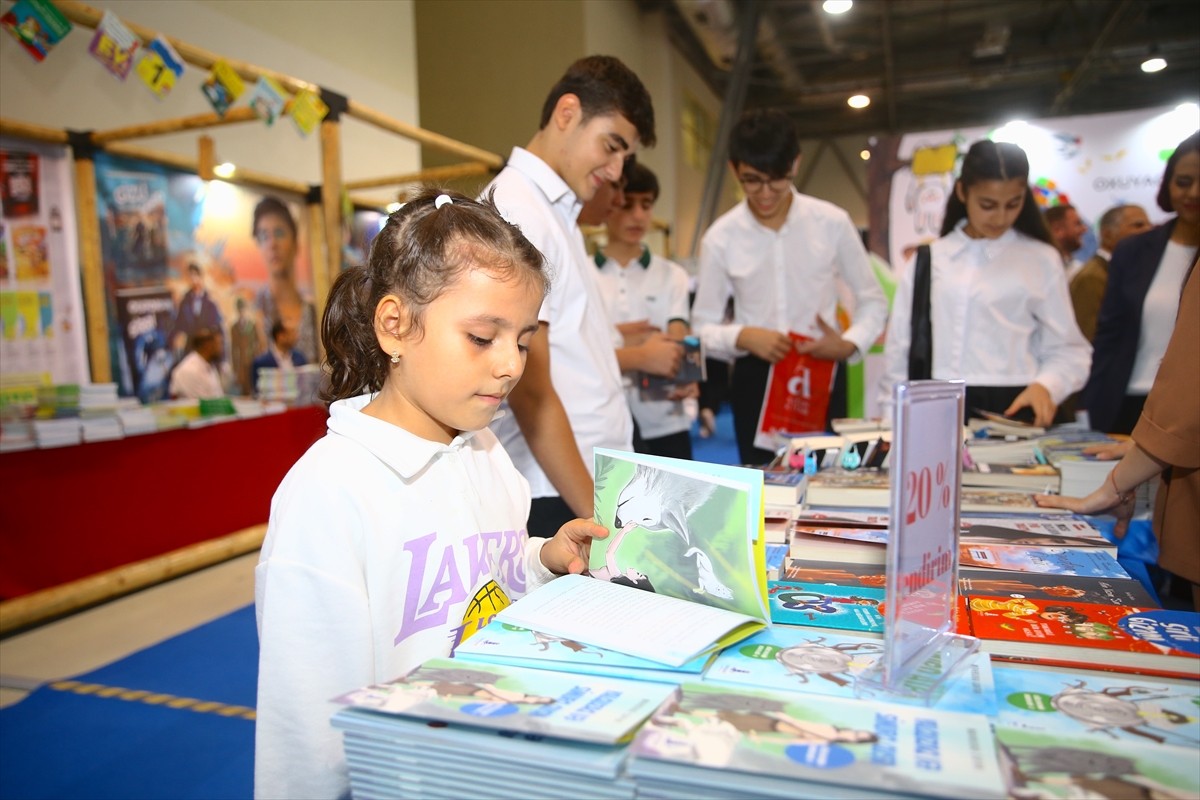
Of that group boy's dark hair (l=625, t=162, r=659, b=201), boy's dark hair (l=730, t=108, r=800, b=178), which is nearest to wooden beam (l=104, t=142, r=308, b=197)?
boy's dark hair (l=625, t=162, r=659, b=201)

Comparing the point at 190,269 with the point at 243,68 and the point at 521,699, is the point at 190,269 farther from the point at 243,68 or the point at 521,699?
the point at 521,699

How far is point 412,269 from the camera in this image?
1080 millimetres

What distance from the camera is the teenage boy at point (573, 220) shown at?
5.58 feet

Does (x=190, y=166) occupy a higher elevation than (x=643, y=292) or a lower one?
higher

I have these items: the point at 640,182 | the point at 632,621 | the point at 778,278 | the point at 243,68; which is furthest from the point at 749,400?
the point at 243,68

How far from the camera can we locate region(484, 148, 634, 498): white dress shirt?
1.69m

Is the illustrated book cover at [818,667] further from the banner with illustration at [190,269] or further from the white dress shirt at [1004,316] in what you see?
the banner with illustration at [190,269]

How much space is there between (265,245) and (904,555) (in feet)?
16.5

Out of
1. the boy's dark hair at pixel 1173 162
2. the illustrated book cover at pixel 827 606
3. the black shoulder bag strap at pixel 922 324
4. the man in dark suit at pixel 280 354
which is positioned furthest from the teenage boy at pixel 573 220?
the man in dark suit at pixel 280 354

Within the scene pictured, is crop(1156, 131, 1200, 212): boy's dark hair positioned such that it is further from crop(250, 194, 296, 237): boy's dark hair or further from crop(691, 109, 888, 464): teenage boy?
crop(250, 194, 296, 237): boy's dark hair

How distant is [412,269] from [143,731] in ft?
6.26

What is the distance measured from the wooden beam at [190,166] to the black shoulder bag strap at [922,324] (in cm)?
367

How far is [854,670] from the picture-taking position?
73 cm

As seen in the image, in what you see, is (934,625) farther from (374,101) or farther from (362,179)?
(362,179)
